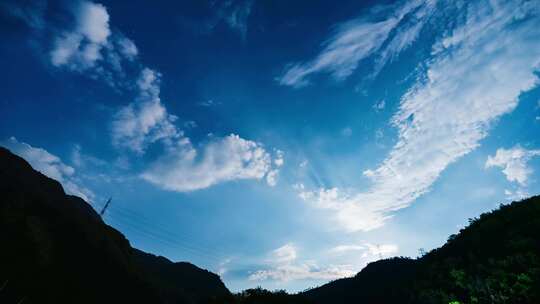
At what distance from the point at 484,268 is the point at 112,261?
8827 cm

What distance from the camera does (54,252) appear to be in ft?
189

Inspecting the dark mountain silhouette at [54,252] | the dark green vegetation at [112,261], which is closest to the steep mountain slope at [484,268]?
the dark green vegetation at [112,261]

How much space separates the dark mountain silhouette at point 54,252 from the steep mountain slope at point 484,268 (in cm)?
4370

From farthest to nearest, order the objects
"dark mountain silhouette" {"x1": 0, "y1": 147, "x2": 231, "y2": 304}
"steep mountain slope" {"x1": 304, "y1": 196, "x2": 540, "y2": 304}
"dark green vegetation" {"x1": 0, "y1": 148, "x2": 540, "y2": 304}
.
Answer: "steep mountain slope" {"x1": 304, "y1": 196, "x2": 540, "y2": 304} < "dark green vegetation" {"x1": 0, "y1": 148, "x2": 540, "y2": 304} < "dark mountain silhouette" {"x1": 0, "y1": 147, "x2": 231, "y2": 304}

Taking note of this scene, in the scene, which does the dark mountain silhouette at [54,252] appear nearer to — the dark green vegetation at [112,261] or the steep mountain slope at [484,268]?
the dark green vegetation at [112,261]

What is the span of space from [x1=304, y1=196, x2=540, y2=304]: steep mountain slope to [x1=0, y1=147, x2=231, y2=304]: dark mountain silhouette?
143 ft

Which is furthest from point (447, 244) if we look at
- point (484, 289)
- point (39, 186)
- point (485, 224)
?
point (39, 186)

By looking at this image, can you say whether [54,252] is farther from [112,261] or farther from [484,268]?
[484,268]

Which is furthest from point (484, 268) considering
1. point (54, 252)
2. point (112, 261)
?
point (54, 252)

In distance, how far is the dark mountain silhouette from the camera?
164 feet

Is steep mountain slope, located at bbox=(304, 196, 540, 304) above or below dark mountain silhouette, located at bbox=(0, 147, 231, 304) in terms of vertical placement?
above

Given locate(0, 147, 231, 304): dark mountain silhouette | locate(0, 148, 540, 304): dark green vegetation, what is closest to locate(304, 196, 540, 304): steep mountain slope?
locate(0, 148, 540, 304): dark green vegetation

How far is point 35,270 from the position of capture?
51.9 meters

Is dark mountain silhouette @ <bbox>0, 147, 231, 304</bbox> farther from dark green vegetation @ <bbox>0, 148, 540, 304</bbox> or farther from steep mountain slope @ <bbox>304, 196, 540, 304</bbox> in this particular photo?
steep mountain slope @ <bbox>304, 196, 540, 304</bbox>
